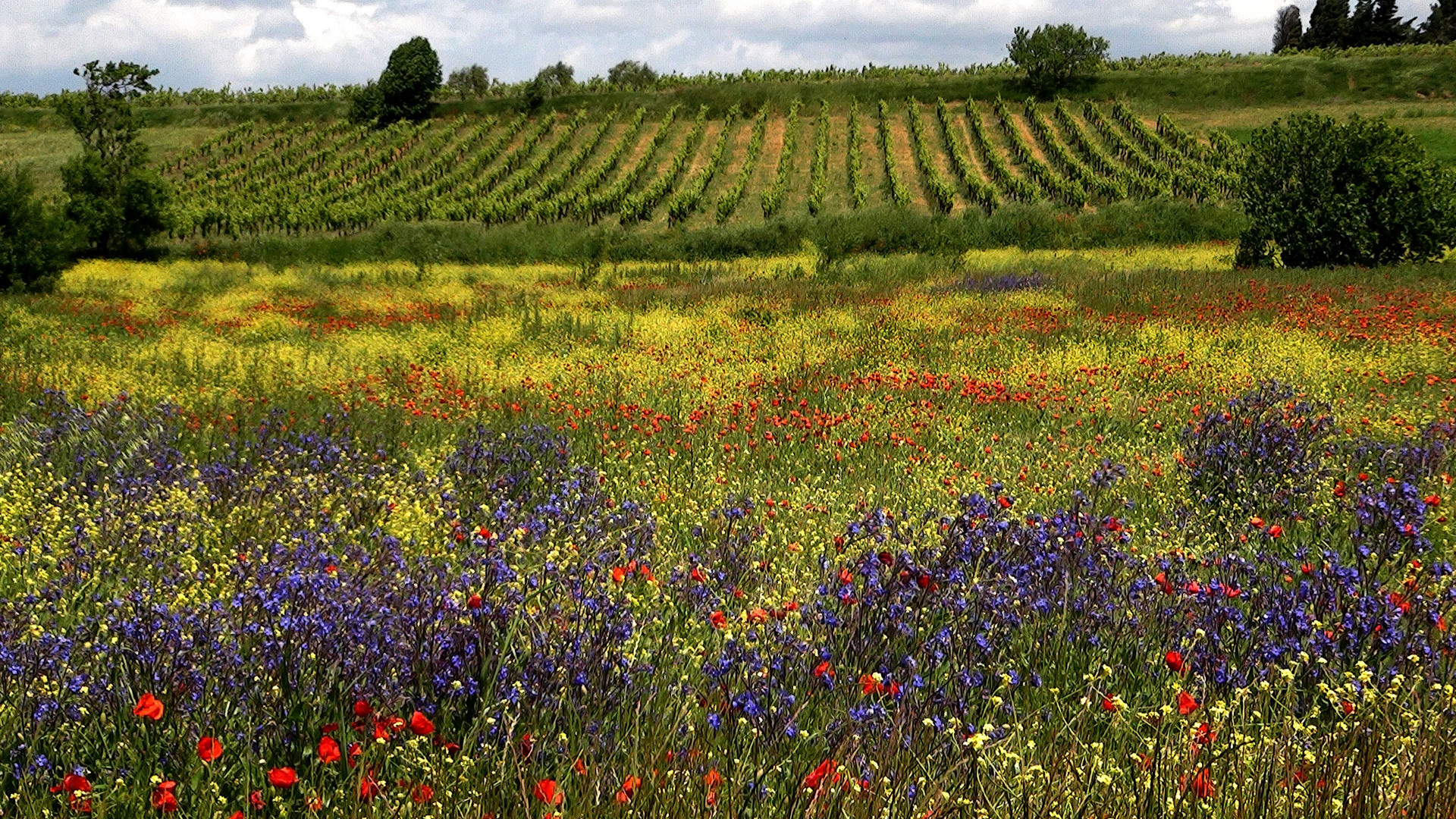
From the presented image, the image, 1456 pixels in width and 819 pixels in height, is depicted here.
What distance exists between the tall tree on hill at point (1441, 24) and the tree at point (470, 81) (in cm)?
8606

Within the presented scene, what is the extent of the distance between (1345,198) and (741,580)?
23.3 metres

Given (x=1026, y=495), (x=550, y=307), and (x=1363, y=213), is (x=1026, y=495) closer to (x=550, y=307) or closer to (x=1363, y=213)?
(x=550, y=307)

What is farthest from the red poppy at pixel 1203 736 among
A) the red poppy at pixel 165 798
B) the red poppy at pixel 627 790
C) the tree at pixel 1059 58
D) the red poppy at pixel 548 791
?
the tree at pixel 1059 58

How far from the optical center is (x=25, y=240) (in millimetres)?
22875

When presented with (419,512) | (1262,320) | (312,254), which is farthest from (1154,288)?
(312,254)

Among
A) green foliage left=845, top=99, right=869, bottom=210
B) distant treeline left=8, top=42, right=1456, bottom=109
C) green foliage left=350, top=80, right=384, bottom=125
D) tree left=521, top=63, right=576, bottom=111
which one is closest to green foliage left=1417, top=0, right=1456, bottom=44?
distant treeline left=8, top=42, right=1456, bottom=109

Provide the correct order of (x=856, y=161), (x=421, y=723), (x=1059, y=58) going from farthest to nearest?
1. (x=1059, y=58)
2. (x=856, y=161)
3. (x=421, y=723)

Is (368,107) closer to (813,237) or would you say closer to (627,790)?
(813,237)

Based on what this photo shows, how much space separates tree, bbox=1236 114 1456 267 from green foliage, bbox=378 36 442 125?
5860 cm

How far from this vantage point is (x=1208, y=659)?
3.09 m

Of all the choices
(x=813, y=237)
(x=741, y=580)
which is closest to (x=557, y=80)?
(x=813, y=237)

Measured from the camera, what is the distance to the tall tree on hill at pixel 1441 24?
8625 cm

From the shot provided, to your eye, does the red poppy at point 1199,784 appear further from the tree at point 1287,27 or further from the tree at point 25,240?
the tree at point 1287,27

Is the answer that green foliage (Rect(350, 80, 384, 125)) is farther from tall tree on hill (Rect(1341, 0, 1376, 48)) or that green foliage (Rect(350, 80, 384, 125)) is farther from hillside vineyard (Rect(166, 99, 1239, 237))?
tall tree on hill (Rect(1341, 0, 1376, 48))
